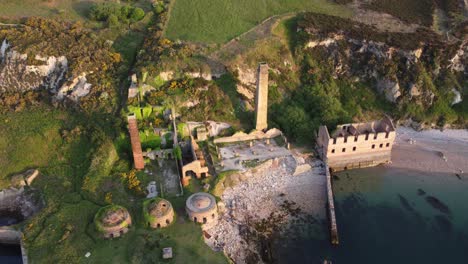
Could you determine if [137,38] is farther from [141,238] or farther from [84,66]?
[141,238]

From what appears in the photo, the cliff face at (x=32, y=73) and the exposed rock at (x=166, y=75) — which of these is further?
the cliff face at (x=32, y=73)

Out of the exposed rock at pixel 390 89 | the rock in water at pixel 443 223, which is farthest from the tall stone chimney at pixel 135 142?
the exposed rock at pixel 390 89

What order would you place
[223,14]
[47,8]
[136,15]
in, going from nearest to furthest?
[136,15], [223,14], [47,8]

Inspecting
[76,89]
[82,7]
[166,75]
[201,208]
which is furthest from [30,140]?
[82,7]

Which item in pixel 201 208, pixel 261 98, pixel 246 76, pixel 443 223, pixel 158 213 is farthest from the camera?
pixel 246 76

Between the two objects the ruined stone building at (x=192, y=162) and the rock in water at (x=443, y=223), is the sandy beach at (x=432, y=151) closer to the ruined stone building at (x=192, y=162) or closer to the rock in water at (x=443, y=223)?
the rock in water at (x=443, y=223)

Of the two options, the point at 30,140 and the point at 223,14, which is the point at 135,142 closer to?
the point at 30,140
